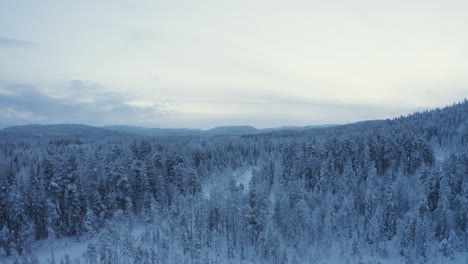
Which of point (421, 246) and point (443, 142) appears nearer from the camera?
point (421, 246)

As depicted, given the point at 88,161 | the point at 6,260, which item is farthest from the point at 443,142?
the point at 6,260

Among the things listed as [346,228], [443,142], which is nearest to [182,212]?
[346,228]

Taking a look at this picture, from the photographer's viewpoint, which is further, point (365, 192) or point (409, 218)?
point (365, 192)

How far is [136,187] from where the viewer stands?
6700 cm

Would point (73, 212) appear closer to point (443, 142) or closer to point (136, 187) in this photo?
point (136, 187)

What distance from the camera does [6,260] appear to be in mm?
47594

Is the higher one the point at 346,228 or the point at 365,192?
the point at 365,192

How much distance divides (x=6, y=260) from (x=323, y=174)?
63.0 metres

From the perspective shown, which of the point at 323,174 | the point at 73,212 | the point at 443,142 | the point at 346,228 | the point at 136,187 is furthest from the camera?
the point at 443,142

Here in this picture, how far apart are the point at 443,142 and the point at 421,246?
69.8m

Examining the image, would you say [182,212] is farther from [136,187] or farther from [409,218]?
[409,218]

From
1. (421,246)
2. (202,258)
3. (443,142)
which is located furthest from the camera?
(443,142)

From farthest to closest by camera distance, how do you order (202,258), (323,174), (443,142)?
(443,142), (323,174), (202,258)

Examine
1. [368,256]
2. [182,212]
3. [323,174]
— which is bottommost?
[368,256]
